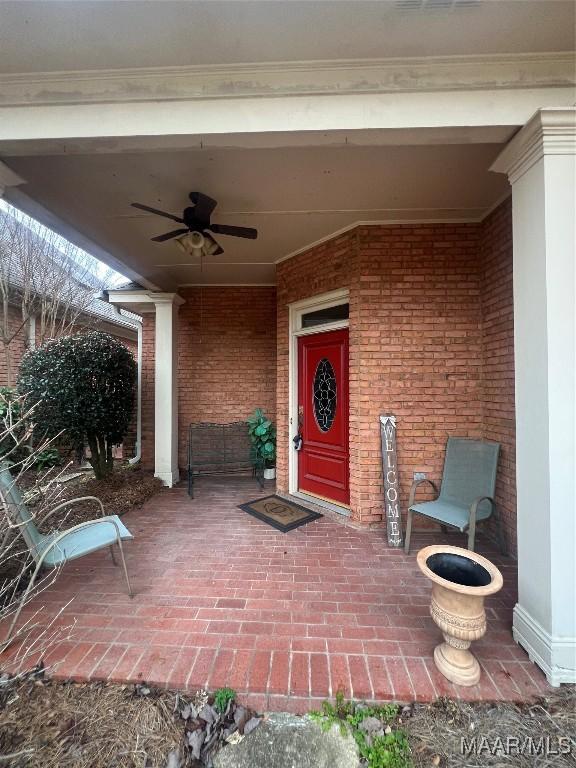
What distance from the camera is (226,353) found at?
5.32 meters

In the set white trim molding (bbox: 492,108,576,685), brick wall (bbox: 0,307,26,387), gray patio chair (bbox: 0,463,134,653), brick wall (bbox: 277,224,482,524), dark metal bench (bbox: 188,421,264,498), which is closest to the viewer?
white trim molding (bbox: 492,108,576,685)

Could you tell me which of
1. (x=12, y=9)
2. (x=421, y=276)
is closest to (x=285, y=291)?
(x=421, y=276)

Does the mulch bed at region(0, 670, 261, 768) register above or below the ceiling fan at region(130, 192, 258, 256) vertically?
below

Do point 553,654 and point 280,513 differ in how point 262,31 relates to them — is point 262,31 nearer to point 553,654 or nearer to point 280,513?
point 553,654

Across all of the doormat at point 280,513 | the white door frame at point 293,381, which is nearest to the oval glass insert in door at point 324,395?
the white door frame at point 293,381

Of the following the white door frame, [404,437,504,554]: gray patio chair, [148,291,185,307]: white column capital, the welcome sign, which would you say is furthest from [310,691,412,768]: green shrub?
[148,291,185,307]: white column capital

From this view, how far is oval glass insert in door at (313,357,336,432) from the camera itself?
3.75 meters

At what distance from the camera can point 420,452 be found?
3205 millimetres

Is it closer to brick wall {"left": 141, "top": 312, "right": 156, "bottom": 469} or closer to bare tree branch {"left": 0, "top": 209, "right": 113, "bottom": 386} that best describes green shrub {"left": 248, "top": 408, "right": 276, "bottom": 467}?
brick wall {"left": 141, "top": 312, "right": 156, "bottom": 469}

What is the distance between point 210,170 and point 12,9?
120 cm

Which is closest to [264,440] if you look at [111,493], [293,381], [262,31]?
[293,381]

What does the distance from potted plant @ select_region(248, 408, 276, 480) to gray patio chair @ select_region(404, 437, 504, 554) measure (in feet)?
7.65

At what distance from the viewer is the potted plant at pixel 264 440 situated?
4776mm

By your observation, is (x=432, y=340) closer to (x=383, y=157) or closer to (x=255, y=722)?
(x=383, y=157)
